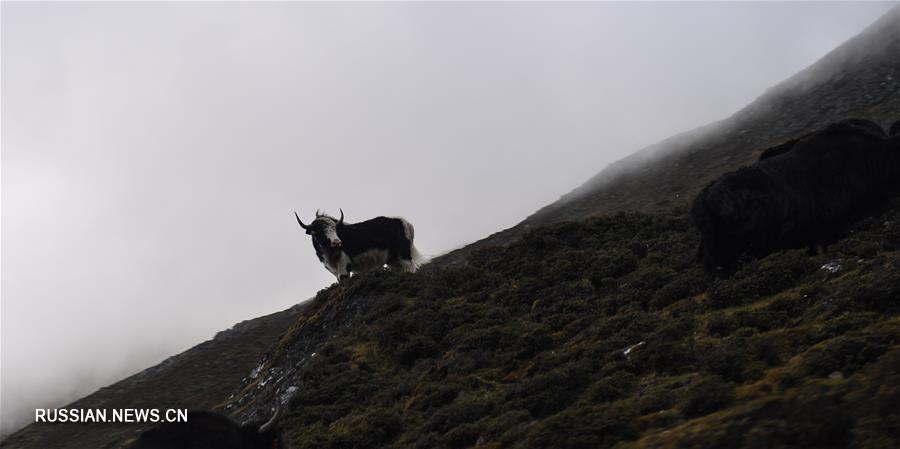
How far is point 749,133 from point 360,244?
41.0 meters

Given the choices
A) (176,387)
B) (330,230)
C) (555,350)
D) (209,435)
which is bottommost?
(555,350)

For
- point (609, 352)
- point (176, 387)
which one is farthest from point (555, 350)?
point (176, 387)

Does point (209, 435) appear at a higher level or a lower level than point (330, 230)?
lower

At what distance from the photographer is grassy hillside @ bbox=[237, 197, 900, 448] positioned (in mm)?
8492

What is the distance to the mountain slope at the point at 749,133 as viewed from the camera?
5006cm

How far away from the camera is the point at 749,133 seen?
6116cm

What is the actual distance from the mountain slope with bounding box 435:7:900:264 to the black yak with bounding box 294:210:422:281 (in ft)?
36.0

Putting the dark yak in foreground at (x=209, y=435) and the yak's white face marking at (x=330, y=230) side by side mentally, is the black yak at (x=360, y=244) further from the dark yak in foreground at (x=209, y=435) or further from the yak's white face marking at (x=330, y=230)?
the dark yak in foreground at (x=209, y=435)

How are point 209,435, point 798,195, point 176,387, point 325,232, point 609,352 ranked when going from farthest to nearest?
point 176,387 → point 325,232 → point 798,195 → point 609,352 → point 209,435

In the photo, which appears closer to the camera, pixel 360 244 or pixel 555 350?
pixel 555 350

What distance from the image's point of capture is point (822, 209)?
17.1 m

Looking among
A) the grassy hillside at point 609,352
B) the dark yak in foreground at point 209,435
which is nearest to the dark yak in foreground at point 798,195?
the grassy hillside at point 609,352

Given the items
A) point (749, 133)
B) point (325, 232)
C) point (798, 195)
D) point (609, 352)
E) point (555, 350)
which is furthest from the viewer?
point (749, 133)

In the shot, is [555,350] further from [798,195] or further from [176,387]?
[176,387]
